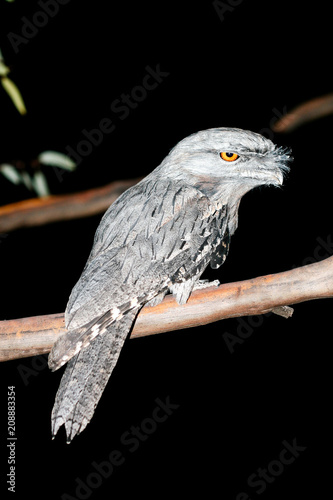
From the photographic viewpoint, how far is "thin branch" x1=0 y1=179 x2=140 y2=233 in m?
3.12

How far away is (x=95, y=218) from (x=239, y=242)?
5.14ft

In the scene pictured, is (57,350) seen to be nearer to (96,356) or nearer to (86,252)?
(96,356)

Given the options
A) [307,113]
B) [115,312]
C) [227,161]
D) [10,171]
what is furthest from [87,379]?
[307,113]

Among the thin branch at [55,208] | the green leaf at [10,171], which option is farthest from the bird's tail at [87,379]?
the green leaf at [10,171]

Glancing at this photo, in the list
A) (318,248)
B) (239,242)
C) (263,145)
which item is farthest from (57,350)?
(239,242)

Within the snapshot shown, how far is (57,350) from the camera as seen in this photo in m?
1.92

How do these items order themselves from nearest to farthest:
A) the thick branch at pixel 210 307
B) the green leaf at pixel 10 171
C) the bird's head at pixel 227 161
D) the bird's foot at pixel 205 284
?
the thick branch at pixel 210 307 < the bird's foot at pixel 205 284 < the bird's head at pixel 227 161 < the green leaf at pixel 10 171

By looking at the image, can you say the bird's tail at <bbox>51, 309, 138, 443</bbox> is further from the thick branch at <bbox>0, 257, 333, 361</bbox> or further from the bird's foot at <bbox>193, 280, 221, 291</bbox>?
the bird's foot at <bbox>193, 280, 221, 291</bbox>

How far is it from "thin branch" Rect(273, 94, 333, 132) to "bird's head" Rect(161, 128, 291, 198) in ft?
3.42

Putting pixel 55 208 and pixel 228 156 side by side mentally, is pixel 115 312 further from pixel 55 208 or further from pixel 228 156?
pixel 55 208

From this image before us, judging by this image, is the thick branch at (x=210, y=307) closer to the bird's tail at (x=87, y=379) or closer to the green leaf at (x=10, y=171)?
the bird's tail at (x=87, y=379)

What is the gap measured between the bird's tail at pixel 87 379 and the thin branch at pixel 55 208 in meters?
1.31

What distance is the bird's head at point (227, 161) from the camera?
2.31 m

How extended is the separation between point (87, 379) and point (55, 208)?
1.48m
